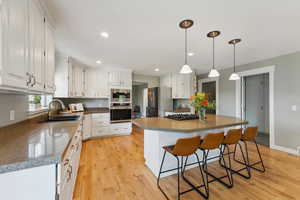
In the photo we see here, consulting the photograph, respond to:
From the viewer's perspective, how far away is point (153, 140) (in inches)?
82.7

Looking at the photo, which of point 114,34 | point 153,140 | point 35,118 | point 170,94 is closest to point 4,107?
point 35,118

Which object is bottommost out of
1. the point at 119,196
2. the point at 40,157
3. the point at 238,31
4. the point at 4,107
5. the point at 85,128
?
the point at 119,196

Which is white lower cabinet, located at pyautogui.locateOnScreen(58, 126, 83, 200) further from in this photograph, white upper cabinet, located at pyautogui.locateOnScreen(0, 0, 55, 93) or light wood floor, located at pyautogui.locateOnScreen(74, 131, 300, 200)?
white upper cabinet, located at pyautogui.locateOnScreen(0, 0, 55, 93)

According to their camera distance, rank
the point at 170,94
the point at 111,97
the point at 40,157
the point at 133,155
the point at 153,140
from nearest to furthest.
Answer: the point at 40,157 < the point at 153,140 < the point at 133,155 < the point at 111,97 < the point at 170,94

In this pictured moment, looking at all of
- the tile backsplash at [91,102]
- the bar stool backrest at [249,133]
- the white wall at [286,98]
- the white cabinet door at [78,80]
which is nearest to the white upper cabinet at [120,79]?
the tile backsplash at [91,102]

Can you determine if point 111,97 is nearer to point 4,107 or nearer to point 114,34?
point 114,34

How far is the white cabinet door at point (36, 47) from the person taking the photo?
46.2 inches

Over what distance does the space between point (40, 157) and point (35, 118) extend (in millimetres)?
1693

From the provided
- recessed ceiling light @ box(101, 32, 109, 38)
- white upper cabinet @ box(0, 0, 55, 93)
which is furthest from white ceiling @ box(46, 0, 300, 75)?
white upper cabinet @ box(0, 0, 55, 93)

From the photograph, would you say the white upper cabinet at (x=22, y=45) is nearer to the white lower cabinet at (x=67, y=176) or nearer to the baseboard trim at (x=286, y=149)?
the white lower cabinet at (x=67, y=176)

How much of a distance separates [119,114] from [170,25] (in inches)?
127

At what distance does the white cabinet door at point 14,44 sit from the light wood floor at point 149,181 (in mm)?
1626

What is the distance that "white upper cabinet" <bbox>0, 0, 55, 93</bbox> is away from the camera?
0.81m

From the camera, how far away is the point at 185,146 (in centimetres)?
154
